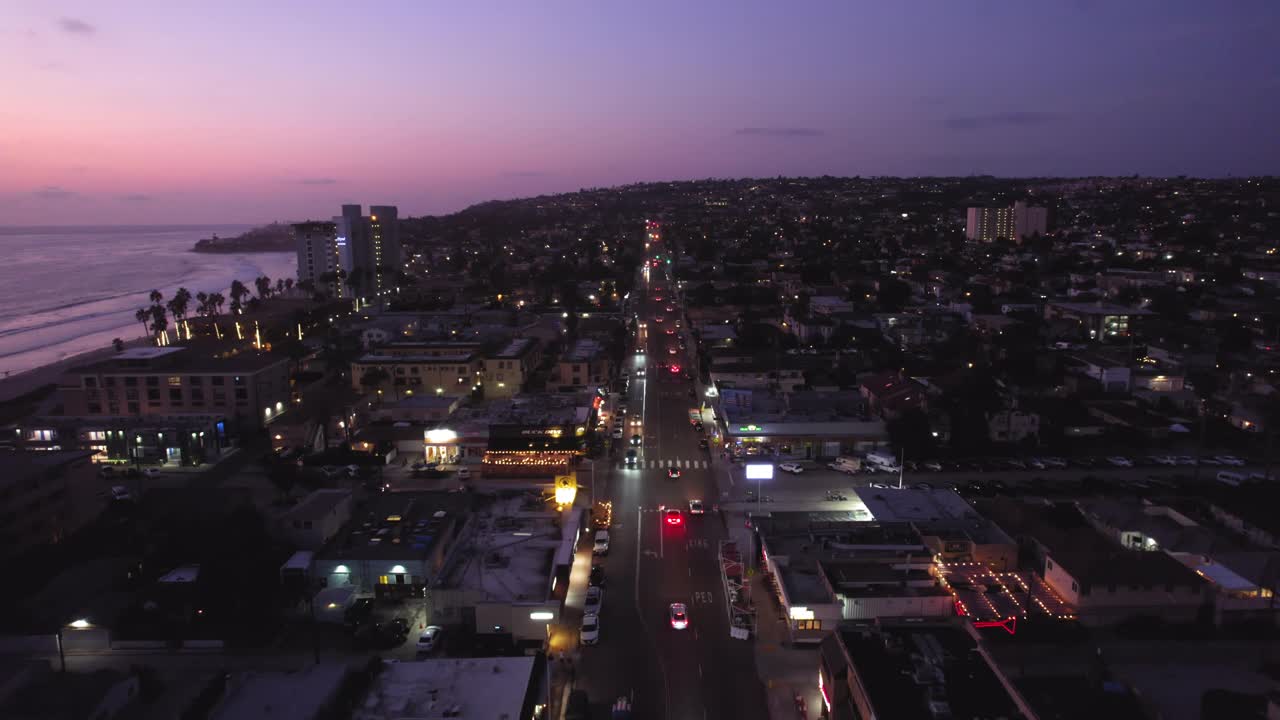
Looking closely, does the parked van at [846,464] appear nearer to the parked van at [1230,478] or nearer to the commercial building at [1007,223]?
the parked van at [1230,478]

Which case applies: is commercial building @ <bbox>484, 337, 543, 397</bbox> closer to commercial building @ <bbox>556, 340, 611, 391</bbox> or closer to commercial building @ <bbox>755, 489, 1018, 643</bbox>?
commercial building @ <bbox>556, 340, 611, 391</bbox>

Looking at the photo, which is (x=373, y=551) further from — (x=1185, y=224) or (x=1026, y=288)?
(x=1185, y=224)

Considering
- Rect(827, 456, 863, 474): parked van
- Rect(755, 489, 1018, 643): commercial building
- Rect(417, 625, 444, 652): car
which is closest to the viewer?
Rect(417, 625, 444, 652): car

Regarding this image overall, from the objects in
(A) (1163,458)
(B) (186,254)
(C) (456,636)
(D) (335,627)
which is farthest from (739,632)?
(B) (186,254)

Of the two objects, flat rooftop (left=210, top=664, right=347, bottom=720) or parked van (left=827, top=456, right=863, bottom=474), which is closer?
flat rooftop (left=210, top=664, right=347, bottom=720)

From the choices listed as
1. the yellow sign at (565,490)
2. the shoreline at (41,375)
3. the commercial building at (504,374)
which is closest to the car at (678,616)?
the yellow sign at (565,490)

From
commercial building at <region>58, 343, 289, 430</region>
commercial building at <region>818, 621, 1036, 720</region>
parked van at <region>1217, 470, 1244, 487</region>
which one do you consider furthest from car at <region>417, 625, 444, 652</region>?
parked van at <region>1217, 470, 1244, 487</region>
